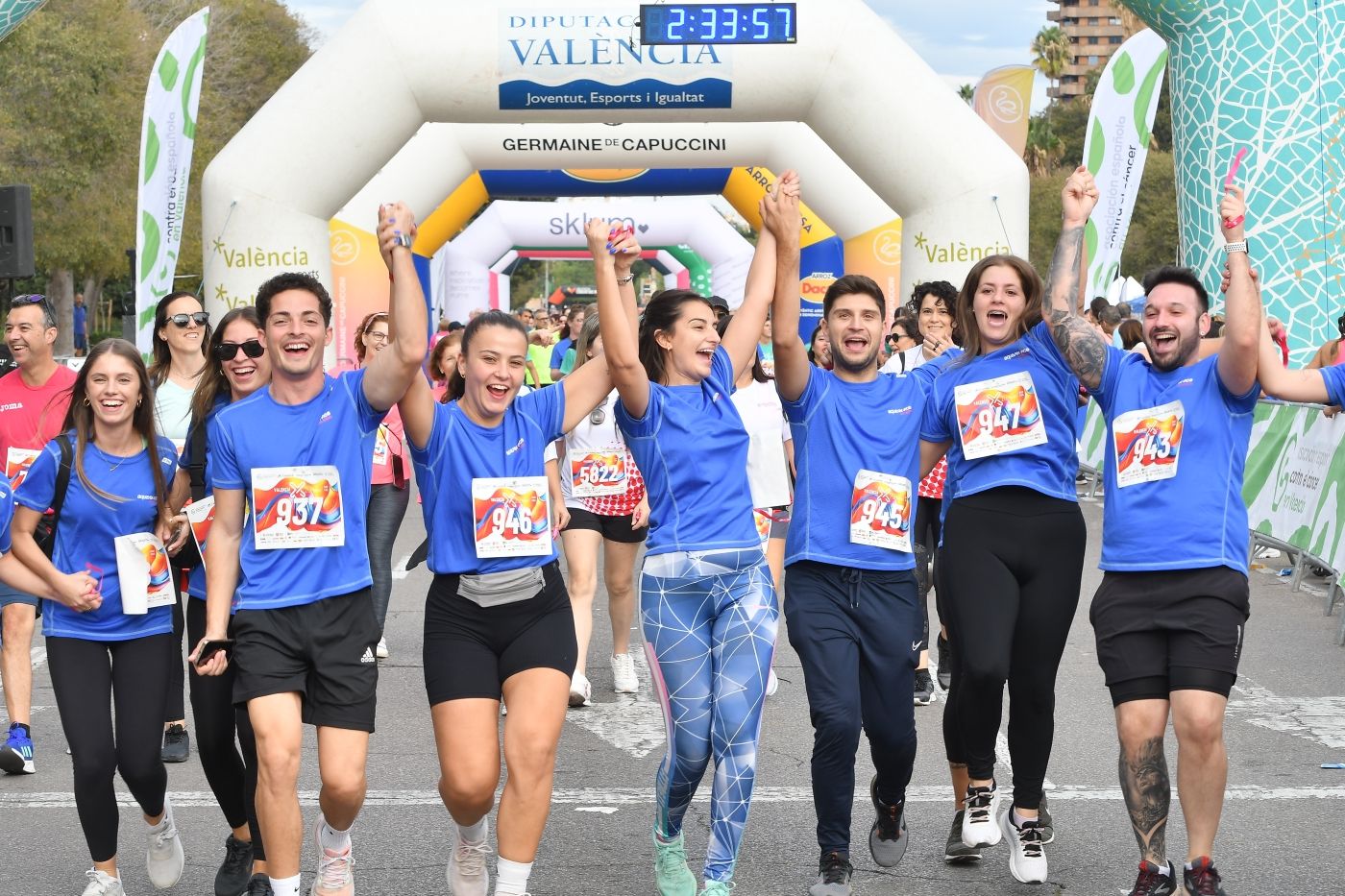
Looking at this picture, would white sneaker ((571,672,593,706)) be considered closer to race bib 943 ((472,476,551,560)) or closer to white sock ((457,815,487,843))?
white sock ((457,815,487,843))

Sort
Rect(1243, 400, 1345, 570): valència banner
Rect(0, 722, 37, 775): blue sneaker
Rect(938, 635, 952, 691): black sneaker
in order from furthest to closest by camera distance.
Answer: Rect(1243, 400, 1345, 570): valència banner
Rect(938, 635, 952, 691): black sneaker
Rect(0, 722, 37, 775): blue sneaker

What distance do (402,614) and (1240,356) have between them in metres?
6.56

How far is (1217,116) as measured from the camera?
43.0 ft

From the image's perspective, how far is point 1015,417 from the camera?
520 centimetres

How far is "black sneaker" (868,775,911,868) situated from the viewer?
5227 millimetres

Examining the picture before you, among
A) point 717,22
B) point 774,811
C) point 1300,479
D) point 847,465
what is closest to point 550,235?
point 717,22

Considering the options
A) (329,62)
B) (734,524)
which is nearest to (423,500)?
(734,524)

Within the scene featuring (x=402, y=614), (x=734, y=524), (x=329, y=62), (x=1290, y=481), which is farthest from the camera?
(x=329, y=62)

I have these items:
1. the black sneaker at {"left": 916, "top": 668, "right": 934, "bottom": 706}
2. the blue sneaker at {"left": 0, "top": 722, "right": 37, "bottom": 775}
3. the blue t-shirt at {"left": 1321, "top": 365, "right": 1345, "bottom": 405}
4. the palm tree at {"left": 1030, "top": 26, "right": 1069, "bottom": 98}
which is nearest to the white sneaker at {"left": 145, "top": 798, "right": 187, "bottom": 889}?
the blue sneaker at {"left": 0, "top": 722, "right": 37, "bottom": 775}

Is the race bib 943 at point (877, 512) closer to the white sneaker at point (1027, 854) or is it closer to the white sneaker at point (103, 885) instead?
the white sneaker at point (1027, 854)

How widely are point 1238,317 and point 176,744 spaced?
14.4 ft

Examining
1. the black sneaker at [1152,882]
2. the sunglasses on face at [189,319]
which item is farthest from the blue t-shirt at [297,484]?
the black sneaker at [1152,882]

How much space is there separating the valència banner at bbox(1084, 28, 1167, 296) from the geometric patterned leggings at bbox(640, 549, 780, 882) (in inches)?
465

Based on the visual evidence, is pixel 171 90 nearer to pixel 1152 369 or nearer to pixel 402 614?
pixel 402 614
